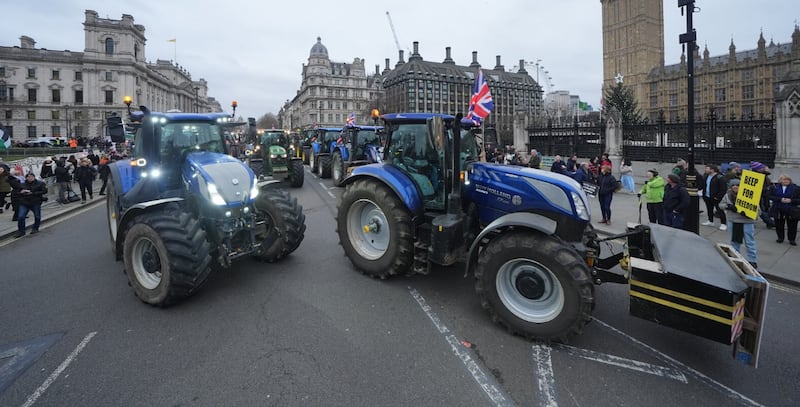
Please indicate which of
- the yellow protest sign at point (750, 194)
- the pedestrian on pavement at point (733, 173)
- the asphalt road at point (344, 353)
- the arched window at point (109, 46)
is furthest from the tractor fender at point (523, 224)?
the arched window at point (109, 46)

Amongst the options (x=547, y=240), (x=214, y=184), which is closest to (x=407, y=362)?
(x=547, y=240)

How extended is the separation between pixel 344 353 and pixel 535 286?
226cm

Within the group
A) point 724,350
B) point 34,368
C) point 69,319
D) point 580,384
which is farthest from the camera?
point 69,319

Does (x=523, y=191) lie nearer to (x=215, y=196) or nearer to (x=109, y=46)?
(x=215, y=196)

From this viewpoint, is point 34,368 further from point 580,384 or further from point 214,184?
point 580,384

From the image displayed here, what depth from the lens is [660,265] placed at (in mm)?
3682

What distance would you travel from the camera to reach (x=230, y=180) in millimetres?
5617

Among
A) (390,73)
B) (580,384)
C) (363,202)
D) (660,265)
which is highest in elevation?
(390,73)

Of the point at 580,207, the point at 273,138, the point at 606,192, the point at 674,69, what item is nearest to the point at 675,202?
the point at 606,192

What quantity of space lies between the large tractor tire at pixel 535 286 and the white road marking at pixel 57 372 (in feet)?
14.5

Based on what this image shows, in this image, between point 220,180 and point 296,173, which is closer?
point 220,180

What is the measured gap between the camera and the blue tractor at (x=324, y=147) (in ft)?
68.5

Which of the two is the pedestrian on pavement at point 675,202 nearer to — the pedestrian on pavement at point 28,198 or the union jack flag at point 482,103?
the union jack flag at point 482,103

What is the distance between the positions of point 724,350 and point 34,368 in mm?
7226
